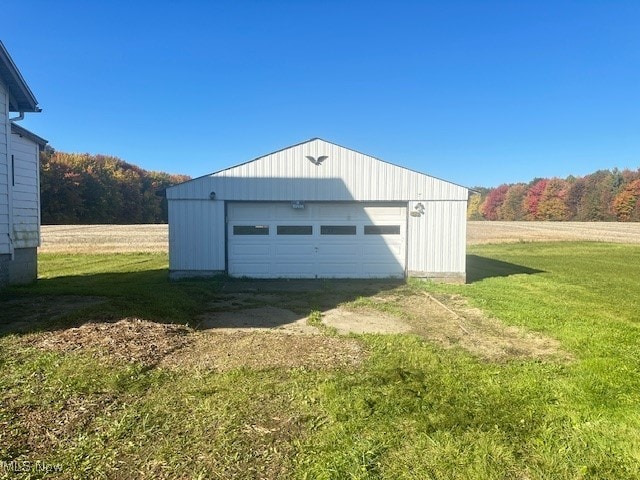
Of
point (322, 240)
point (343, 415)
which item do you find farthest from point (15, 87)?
point (343, 415)

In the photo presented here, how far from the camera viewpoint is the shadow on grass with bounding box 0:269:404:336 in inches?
280

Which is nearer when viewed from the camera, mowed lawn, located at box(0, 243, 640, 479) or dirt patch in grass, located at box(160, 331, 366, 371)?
mowed lawn, located at box(0, 243, 640, 479)

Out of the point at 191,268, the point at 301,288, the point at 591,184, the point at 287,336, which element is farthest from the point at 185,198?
the point at 591,184

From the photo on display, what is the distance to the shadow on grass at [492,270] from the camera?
46.2 feet

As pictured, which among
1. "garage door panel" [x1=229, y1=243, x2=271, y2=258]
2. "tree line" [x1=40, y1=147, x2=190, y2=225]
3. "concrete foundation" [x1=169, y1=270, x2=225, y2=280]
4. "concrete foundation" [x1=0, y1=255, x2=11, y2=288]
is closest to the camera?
"concrete foundation" [x1=0, y1=255, x2=11, y2=288]

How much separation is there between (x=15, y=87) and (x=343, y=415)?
1083cm

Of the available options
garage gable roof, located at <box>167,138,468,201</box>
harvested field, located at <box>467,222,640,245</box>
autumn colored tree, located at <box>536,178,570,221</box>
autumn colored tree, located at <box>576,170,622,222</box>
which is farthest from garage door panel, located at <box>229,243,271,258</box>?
autumn colored tree, located at <box>536,178,570,221</box>

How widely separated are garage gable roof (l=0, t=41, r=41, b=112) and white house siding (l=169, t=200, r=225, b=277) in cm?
420

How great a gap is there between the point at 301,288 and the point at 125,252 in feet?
47.6

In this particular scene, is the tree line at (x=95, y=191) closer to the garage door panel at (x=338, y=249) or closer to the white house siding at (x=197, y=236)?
the white house siding at (x=197, y=236)

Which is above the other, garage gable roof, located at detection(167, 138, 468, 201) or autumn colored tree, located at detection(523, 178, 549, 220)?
autumn colored tree, located at detection(523, 178, 549, 220)

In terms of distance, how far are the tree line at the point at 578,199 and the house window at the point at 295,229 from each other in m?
68.8

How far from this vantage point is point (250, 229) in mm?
12828

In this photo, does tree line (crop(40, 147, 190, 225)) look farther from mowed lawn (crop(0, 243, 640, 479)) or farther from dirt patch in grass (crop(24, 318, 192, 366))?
mowed lawn (crop(0, 243, 640, 479))
